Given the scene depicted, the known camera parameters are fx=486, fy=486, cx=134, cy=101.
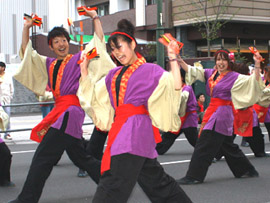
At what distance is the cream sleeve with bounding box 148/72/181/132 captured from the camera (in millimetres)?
3529

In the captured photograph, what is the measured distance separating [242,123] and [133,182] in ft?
14.8

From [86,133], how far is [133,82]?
8.04 metres

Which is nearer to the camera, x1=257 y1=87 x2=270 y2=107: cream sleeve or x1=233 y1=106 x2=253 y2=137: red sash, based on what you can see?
x1=233 y1=106 x2=253 y2=137: red sash

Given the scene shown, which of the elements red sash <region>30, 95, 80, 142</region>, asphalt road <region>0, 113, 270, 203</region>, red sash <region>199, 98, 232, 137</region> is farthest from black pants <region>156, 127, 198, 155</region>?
red sash <region>30, 95, 80, 142</region>

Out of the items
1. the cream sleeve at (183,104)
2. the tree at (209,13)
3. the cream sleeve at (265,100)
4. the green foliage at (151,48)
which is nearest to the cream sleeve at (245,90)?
the cream sleeve at (183,104)

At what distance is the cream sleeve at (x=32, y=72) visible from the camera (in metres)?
4.97

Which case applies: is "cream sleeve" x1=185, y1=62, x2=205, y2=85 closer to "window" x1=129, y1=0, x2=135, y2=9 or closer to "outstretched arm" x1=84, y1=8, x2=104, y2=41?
"outstretched arm" x1=84, y1=8, x2=104, y2=41

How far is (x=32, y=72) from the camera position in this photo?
500 centimetres

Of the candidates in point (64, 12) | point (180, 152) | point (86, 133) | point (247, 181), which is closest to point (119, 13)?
point (64, 12)

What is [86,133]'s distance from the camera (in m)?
11.5

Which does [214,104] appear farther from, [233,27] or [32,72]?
[233,27]

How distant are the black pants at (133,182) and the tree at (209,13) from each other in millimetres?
16684

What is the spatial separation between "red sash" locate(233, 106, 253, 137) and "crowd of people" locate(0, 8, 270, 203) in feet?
0.05

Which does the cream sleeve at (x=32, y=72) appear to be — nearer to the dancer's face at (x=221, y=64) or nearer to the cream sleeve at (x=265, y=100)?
the dancer's face at (x=221, y=64)
